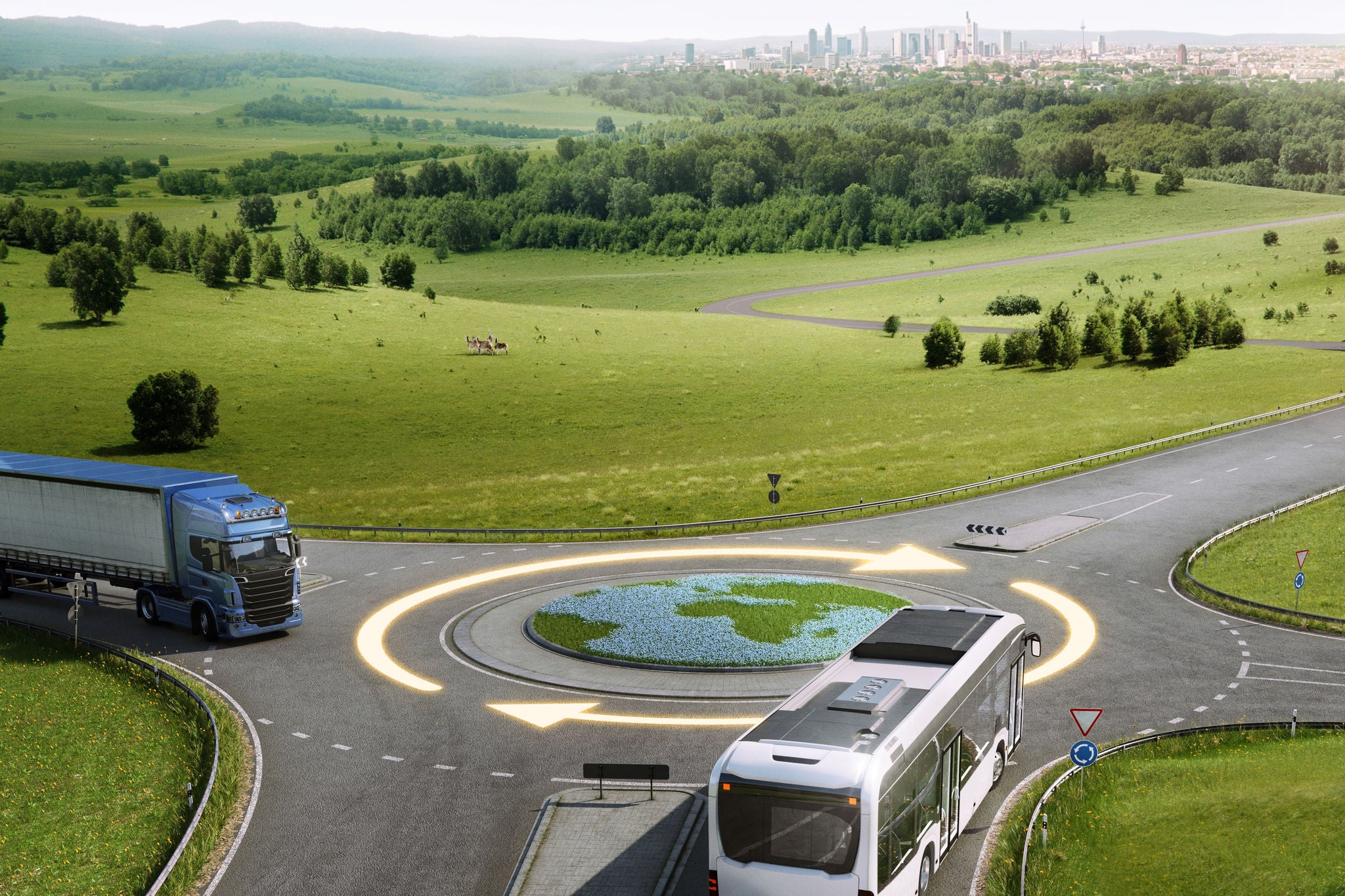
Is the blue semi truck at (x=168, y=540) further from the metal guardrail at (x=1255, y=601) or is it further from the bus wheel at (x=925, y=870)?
the metal guardrail at (x=1255, y=601)

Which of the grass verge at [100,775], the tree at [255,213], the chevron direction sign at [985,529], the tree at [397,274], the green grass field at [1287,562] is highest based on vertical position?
the tree at [255,213]

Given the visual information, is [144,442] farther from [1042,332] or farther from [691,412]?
[1042,332]

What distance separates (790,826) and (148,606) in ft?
89.1

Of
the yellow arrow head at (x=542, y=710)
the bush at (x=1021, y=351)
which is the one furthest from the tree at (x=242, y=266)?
the yellow arrow head at (x=542, y=710)

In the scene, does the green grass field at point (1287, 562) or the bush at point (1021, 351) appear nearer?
the green grass field at point (1287, 562)

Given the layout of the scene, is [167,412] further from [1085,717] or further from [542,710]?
[1085,717]

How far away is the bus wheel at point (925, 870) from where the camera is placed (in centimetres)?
1633

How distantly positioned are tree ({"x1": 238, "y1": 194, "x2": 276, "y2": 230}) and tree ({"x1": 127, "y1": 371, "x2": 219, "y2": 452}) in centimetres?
14380

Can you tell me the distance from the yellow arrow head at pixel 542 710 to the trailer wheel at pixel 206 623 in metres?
10.7

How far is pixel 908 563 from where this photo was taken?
39375 mm

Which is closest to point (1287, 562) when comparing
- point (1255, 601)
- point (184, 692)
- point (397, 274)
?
point (1255, 601)

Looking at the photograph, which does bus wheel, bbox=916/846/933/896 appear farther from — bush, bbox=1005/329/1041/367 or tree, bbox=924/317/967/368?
bush, bbox=1005/329/1041/367

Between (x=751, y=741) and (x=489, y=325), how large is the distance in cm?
9777

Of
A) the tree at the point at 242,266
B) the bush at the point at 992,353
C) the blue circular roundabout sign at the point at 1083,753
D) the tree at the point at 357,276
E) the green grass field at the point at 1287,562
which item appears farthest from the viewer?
the tree at the point at 357,276
